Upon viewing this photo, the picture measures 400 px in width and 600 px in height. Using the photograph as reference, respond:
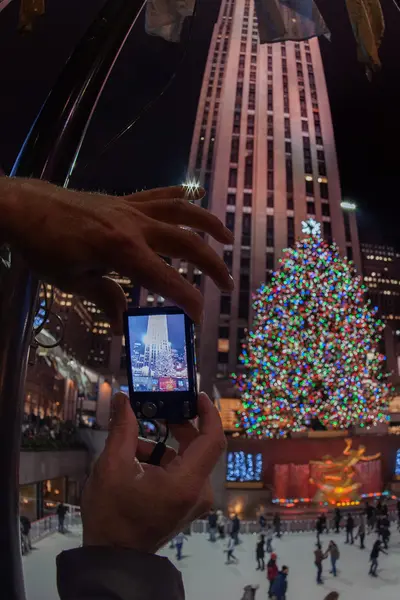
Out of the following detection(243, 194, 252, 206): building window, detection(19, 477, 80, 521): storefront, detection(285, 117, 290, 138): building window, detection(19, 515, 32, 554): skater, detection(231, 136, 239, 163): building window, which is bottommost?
detection(19, 477, 80, 521): storefront

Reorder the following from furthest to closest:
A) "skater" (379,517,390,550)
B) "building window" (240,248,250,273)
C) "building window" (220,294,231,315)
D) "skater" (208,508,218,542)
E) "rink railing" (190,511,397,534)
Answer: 1. "building window" (240,248,250,273)
2. "building window" (220,294,231,315)
3. "rink railing" (190,511,397,534)
4. "skater" (208,508,218,542)
5. "skater" (379,517,390,550)

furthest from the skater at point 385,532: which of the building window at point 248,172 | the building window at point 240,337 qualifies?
the building window at point 248,172

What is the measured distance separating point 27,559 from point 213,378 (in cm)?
2389

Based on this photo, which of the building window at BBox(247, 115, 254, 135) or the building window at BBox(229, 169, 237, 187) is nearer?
the building window at BBox(229, 169, 237, 187)

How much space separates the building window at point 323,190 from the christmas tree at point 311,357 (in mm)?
20750

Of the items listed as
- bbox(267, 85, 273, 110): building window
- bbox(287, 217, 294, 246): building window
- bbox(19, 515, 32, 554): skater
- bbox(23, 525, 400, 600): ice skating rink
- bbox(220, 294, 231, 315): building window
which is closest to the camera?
bbox(23, 525, 400, 600): ice skating rink

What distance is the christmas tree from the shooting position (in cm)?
2066

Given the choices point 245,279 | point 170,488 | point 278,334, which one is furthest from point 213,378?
point 170,488

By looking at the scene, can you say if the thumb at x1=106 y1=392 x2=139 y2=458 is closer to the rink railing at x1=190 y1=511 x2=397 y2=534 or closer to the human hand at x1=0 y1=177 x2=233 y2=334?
the human hand at x1=0 y1=177 x2=233 y2=334

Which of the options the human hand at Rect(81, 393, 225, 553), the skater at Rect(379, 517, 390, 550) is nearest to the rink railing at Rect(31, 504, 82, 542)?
the skater at Rect(379, 517, 390, 550)

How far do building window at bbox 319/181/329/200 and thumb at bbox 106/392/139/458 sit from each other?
4397 cm

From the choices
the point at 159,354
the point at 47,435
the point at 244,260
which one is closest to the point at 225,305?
the point at 244,260

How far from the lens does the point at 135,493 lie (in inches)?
43.0

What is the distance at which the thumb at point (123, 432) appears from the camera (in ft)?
3.76
